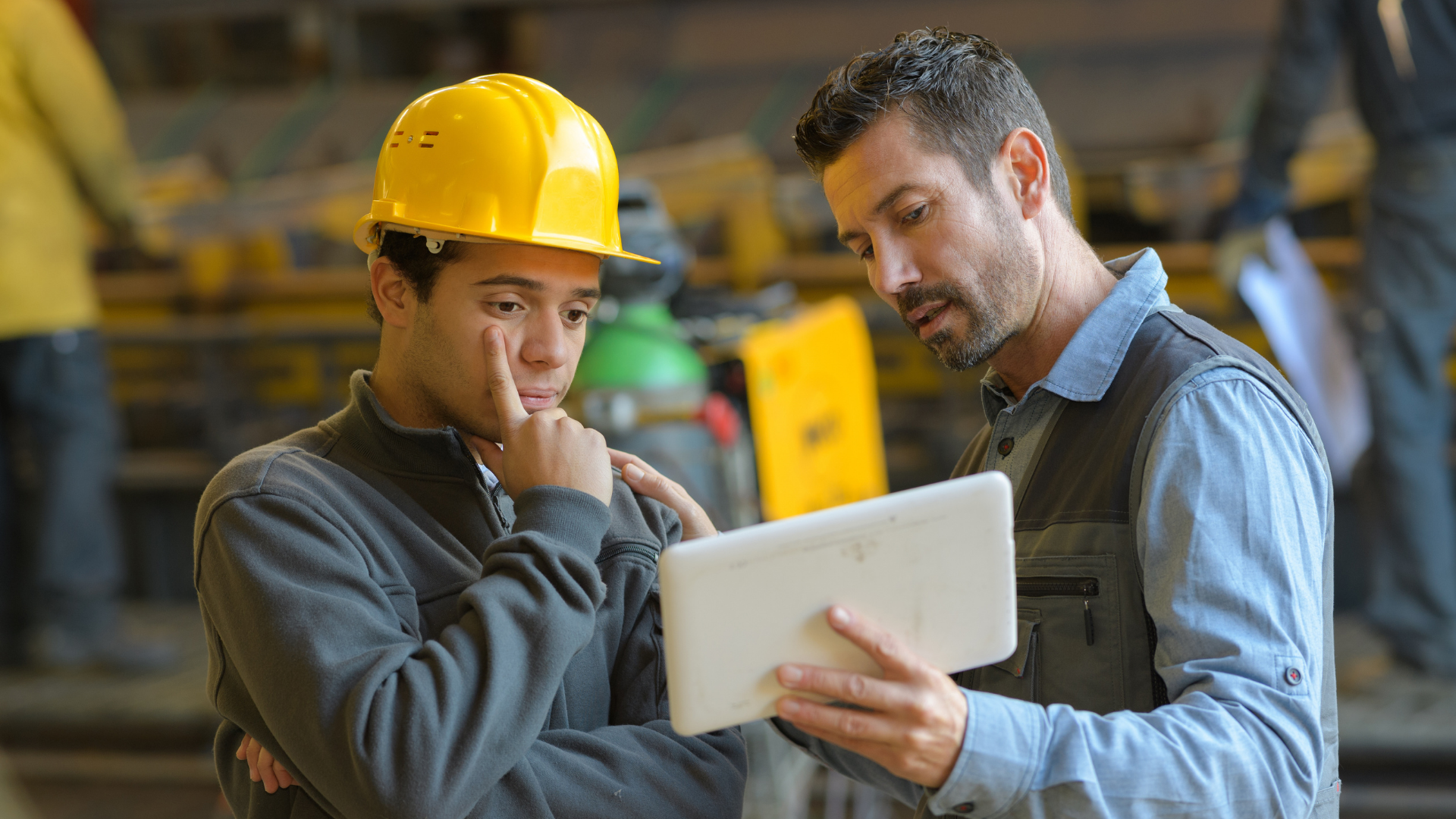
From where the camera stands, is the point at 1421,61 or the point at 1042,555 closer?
the point at 1042,555

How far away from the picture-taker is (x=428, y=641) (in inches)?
43.7

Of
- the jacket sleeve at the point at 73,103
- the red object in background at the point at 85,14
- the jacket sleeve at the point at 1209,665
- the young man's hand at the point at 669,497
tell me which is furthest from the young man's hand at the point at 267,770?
the red object in background at the point at 85,14

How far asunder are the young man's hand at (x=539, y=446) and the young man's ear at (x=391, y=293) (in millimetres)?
133

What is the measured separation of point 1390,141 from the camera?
3.19 meters

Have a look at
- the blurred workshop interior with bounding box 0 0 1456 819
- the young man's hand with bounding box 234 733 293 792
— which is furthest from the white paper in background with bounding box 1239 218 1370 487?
the young man's hand with bounding box 234 733 293 792

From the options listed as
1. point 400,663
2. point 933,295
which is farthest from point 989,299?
point 400,663

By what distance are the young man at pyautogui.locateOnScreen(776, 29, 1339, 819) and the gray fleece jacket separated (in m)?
0.22

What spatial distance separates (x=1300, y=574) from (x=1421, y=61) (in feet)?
8.36

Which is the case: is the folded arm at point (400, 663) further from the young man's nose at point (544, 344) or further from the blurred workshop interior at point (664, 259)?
the blurred workshop interior at point (664, 259)

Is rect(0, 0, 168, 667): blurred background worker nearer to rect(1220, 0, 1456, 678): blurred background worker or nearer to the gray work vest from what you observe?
rect(1220, 0, 1456, 678): blurred background worker

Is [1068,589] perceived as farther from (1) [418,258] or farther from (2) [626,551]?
(1) [418,258]

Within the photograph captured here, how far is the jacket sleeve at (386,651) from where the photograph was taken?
3.42 ft

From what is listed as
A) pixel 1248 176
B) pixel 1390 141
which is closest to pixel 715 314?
pixel 1248 176

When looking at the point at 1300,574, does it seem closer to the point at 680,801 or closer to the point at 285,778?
the point at 680,801
